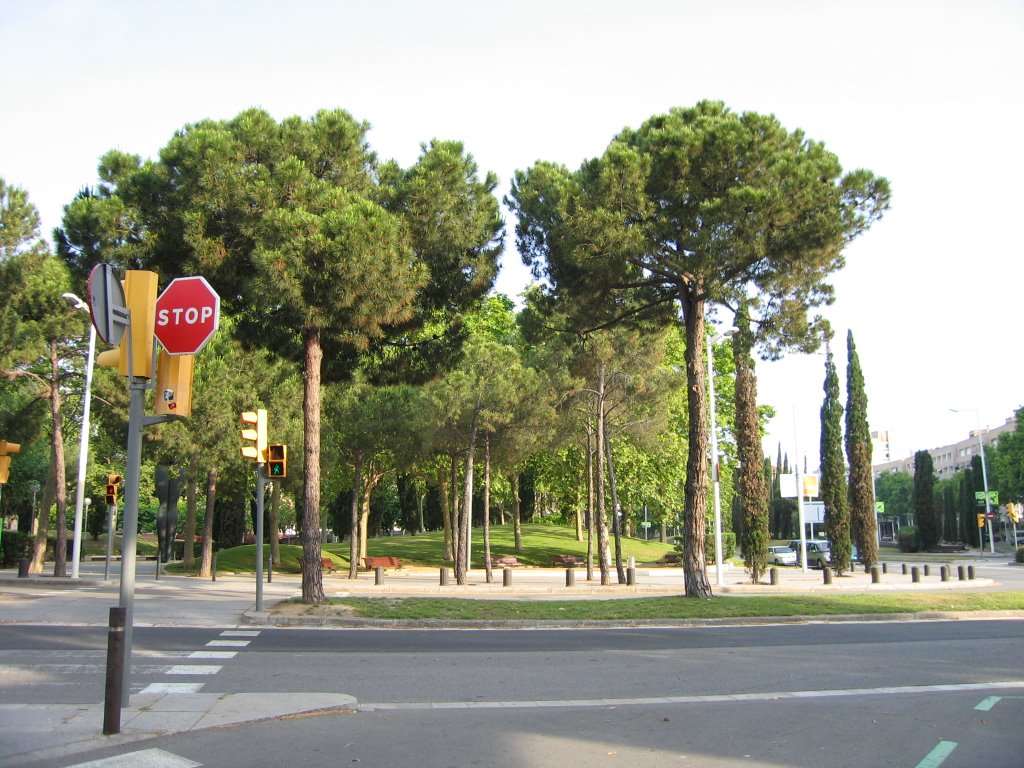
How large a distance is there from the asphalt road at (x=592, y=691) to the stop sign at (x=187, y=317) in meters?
3.50

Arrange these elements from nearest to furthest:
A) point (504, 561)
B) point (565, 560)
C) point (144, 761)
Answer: point (144, 761) < point (504, 561) < point (565, 560)

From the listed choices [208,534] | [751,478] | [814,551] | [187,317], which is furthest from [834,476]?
[187,317]

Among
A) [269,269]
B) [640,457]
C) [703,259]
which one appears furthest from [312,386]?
[640,457]

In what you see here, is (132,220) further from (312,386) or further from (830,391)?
(830,391)

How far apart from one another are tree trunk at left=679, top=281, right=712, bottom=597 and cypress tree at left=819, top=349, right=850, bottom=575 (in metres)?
20.1

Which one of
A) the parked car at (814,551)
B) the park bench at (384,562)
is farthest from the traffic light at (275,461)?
the parked car at (814,551)

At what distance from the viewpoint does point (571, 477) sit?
155 ft

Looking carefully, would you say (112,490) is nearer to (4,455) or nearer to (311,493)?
(311,493)

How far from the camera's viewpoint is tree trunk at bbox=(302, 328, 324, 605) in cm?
1730

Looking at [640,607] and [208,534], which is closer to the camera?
[640,607]

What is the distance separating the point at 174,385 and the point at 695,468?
13.4 meters

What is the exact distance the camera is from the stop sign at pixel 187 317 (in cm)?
816

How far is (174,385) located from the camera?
7977mm

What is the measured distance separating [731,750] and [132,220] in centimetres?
1534
